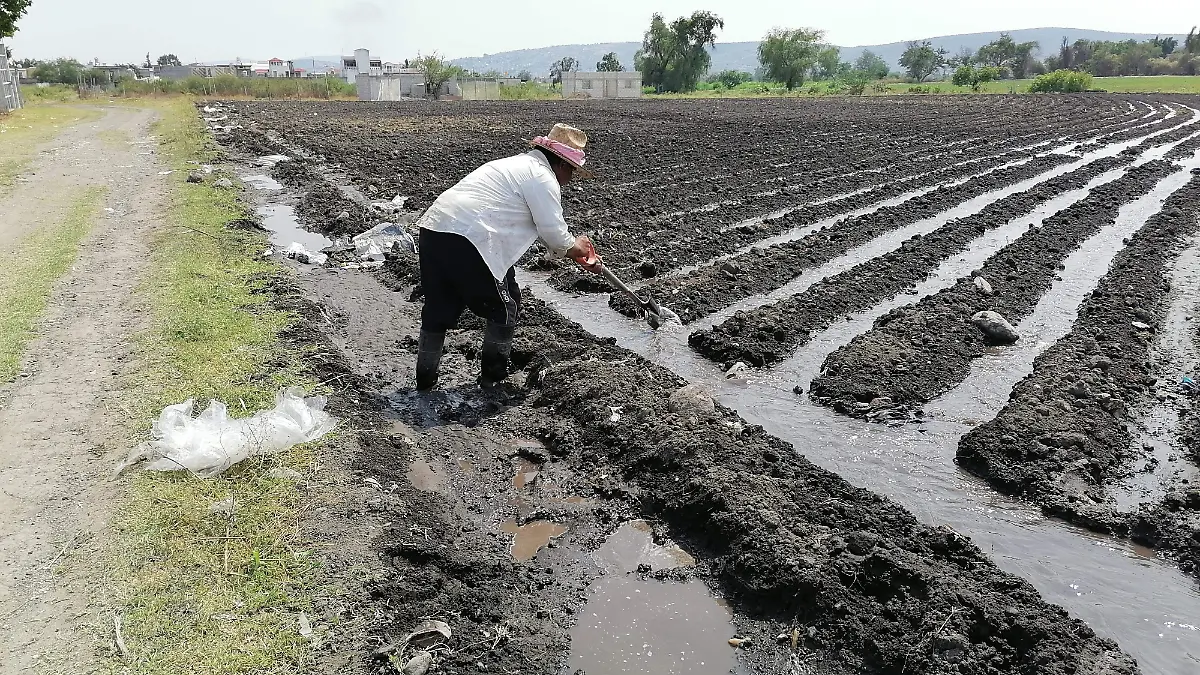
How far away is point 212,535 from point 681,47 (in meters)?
75.2

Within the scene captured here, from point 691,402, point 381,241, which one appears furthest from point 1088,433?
point 381,241

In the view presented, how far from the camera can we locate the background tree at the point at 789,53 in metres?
74.3

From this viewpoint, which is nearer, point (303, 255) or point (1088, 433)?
point (1088, 433)

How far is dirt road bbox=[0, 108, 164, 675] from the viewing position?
299 cm

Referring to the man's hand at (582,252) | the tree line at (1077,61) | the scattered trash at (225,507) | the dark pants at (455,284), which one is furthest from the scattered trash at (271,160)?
the tree line at (1077,61)

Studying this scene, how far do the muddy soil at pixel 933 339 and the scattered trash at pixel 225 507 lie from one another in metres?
3.72

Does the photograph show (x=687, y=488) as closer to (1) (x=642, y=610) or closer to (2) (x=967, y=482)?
(1) (x=642, y=610)

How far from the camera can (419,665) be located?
2908mm

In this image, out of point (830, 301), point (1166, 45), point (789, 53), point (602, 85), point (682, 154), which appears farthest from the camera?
point (1166, 45)

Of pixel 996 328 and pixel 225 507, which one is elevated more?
pixel 996 328

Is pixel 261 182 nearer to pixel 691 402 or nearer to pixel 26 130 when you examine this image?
pixel 691 402

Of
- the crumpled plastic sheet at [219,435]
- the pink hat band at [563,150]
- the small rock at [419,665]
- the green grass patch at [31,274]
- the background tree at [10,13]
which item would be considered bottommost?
the small rock at [419,665]

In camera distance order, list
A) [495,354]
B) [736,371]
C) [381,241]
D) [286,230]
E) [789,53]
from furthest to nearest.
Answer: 1. [789,53]
2. [286,230]
3. [381,241]
4. [736,371]
5. [495,354]

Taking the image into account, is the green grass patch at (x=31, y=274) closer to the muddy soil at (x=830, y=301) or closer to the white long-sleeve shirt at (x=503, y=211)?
the white long-sleeve shirt at (x=503, y=211)
